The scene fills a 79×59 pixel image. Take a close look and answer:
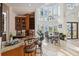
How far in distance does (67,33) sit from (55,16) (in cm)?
38

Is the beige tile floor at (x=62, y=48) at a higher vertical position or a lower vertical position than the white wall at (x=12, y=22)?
lower

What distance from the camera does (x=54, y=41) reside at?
3.00 metres

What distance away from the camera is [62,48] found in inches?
118

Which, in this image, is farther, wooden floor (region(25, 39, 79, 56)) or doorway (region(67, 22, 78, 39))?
doorway (region(67, 22, 78, 39))

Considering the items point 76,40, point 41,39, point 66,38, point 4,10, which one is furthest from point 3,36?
point 76,40

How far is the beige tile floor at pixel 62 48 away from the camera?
278 centimetres

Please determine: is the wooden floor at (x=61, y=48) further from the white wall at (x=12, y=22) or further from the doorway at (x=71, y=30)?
the white wall at (x=12, y=22)

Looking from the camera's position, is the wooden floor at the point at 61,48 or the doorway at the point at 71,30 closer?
the wooden floor at the point at 61,48

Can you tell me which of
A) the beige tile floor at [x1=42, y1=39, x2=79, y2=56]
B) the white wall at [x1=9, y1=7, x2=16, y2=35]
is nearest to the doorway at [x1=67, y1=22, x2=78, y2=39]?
the beige tile floor at [x1=42, y1=39, x2=79, y2=56]

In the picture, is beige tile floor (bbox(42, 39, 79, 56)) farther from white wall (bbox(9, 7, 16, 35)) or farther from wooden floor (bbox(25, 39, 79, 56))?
white wall (bbox(9, 7, 16, 35))

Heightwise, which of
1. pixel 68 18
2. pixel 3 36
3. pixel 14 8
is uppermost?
pixel 14 8

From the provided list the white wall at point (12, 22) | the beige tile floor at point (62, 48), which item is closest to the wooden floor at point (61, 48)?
the beige tile floor at point (62, 48)

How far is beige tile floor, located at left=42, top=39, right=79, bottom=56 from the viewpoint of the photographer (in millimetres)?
2781

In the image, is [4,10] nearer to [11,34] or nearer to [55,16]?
[11,34]
